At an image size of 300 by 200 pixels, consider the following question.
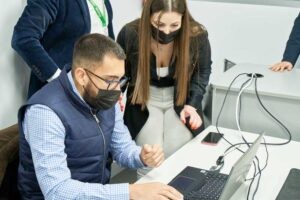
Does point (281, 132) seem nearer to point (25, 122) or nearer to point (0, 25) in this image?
point (25, 122)

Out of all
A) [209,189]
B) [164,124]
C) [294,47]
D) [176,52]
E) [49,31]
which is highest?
[49,31]

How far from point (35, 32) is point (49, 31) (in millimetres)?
108

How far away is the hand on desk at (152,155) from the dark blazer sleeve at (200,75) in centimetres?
54

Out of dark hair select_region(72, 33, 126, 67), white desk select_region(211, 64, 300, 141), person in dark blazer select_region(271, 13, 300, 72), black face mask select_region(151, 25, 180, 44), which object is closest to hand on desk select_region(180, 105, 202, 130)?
white desk select_region(211, 64, 300, 141)

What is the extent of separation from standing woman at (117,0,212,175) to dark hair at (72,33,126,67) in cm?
43

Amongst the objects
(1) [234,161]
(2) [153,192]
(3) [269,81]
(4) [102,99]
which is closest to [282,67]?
(3) [269,81]

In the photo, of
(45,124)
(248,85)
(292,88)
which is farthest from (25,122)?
(292,88)

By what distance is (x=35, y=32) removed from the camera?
1.79m

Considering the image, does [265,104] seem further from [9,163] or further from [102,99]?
[9,163]

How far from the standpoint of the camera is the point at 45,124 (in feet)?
4.35

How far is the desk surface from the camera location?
1904 mm

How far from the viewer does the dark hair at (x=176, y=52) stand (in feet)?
6.00

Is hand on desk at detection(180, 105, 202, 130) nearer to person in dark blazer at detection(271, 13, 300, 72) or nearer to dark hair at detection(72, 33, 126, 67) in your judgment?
dark hair at detection(72, 33, 126, 67)

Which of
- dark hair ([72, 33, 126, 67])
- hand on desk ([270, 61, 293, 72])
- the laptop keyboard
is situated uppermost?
dark hair ([72, 33, 126, 67])
